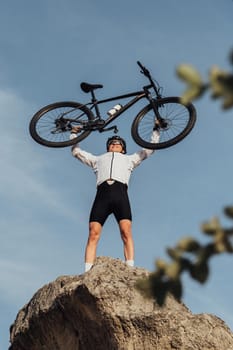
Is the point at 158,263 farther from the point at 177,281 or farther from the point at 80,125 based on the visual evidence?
the point at 80,125

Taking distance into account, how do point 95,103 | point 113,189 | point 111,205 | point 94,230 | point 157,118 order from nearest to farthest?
point 94,230 → point 111,205 → point 113,189 → point 157,118 → point 95,103

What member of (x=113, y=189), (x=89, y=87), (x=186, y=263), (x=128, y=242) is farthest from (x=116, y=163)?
(x=186, y=263)

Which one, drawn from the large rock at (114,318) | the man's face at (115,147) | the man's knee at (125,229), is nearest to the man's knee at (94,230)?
the man's knee at (125,229)

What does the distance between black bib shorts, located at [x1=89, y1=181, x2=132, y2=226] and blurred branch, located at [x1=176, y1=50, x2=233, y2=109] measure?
945 centimetres

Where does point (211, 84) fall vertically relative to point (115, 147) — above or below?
below

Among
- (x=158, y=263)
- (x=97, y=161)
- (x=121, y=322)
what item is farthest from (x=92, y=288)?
(x=158, y=263)

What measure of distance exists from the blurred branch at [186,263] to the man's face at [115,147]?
10.0 m

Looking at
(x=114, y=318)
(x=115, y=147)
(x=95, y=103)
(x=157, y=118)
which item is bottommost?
(x=114, y=318)

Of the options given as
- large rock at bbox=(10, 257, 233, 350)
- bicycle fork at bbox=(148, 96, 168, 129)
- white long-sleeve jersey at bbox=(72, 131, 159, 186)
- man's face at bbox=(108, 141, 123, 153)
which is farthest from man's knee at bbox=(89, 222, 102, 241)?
bicycle fork at bbox=(148, 96, 168, 129)

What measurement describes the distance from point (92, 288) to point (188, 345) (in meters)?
1.51

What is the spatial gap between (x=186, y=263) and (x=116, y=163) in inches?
380

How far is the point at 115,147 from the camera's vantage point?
13594 millimetres

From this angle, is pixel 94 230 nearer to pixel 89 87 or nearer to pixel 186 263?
pixel 89 87

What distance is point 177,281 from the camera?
139 inches
